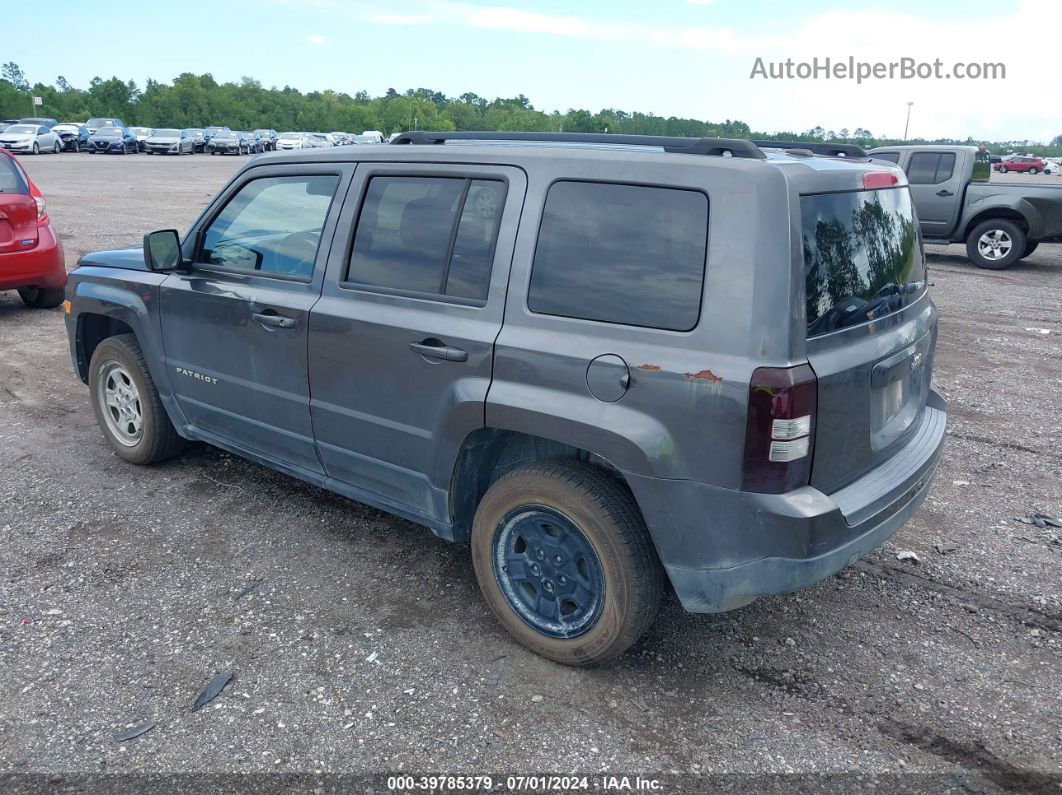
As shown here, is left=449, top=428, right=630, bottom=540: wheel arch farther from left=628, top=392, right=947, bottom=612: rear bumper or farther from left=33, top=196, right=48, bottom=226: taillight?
left=33, top=196, right=48, bottom=226: taillight

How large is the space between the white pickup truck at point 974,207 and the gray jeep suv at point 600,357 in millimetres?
11638

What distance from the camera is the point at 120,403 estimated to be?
199 inches

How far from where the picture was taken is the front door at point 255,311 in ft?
12.6

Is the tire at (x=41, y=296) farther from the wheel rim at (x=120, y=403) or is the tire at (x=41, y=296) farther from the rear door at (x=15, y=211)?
the wheel rim at (x=120, y=403)

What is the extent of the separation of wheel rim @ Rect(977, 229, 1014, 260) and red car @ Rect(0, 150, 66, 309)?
44.2 feet

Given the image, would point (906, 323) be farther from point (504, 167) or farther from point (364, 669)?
point (364, 669)

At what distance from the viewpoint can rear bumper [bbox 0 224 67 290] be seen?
8219 millimetres

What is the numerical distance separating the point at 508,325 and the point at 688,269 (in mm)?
710

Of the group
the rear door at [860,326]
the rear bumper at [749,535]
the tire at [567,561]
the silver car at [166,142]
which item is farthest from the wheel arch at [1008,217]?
the silver car at [166,142]

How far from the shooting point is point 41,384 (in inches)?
262

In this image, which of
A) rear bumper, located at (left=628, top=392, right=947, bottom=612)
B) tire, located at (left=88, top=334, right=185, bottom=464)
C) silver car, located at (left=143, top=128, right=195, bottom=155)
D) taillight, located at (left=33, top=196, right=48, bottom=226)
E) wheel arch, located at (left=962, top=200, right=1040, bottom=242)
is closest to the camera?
rear bumper, located at (left=628, top=392, right=947, bottom=612)

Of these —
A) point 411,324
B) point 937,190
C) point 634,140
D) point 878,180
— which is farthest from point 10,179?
point 937,190

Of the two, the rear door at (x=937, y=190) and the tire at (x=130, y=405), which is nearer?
the tire at (x=130, y=405)

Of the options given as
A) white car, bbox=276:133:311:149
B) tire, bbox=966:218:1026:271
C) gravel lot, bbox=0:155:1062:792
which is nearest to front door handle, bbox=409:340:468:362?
gravel lot, bbox=0:155:1062:792
